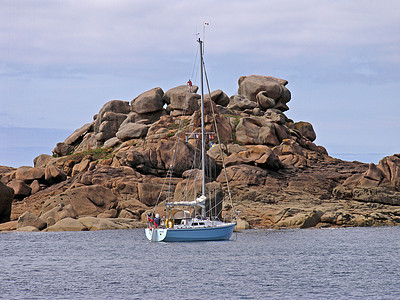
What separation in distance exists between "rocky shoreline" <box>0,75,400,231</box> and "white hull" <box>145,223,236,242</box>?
975 centimetres

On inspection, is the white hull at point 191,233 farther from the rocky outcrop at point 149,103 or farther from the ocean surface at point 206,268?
the rocky outcrop at point 149,103

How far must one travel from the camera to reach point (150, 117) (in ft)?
412

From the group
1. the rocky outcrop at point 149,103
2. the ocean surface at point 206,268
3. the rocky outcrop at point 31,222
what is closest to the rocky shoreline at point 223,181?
the rocky outcrop at point 31,222

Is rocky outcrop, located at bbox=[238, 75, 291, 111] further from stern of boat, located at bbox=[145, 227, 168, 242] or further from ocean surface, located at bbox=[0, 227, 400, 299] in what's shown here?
stern of boat, located at bbox=[145, 227, 168, 242]

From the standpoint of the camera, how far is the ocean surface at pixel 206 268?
3061 centimetres

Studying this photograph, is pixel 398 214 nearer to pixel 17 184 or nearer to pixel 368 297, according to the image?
pixel 368 297

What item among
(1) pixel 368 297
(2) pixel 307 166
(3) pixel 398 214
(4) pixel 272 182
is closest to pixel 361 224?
(3) pixel 398 214

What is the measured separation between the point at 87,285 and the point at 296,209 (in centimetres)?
4780

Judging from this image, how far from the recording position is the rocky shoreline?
251 feet

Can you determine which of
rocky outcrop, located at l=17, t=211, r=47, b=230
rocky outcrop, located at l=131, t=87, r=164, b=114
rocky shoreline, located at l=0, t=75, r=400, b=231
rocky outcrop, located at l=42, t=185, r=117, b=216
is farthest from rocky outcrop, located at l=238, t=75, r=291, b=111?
rocky outcrop, located at l=17, t=211, r=47, b=230

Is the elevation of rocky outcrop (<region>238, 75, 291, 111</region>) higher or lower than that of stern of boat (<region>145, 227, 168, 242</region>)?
higher

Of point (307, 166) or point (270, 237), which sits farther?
point (307, 166)

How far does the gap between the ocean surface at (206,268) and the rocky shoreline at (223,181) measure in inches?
431

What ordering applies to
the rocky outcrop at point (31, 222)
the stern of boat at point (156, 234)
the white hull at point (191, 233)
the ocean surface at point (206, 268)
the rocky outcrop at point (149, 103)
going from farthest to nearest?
1. the rocky outcrop at point (149, 103)
2. the rocky outcrop at point (31, 222)
3. the stern of boat at point (156, 234)
4. the white hull at point (191, 233)
5. the ocean surface at point (206, 268)
